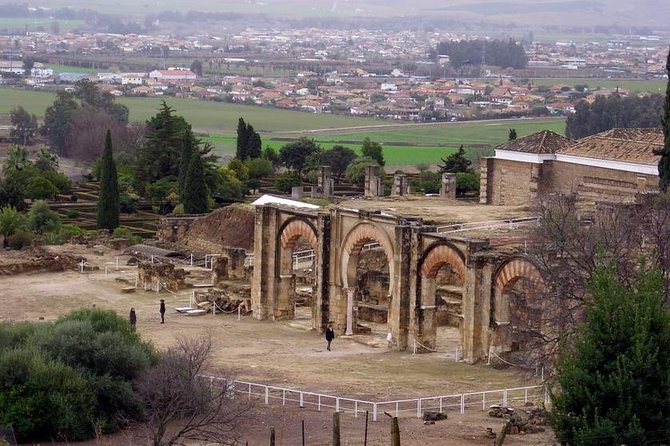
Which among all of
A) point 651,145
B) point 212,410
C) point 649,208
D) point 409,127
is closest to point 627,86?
point 409,127

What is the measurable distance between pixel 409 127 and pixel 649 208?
104 meters

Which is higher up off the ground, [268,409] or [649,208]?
[649,208]

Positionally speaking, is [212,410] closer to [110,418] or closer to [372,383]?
[110,418]

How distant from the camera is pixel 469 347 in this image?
3569 centimetres

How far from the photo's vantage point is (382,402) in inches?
1195

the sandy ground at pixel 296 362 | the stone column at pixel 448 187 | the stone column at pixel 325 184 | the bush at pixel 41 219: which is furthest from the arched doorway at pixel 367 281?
the bush at pixel 41 219

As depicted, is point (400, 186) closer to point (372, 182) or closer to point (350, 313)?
point (372, 182)

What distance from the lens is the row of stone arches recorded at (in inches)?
1377

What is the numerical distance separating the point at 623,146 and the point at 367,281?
428 inches

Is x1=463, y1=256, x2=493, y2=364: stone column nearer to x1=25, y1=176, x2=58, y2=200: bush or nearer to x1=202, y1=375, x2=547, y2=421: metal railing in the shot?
x1=202, y1=375, x2=547, y2=421: metal railing

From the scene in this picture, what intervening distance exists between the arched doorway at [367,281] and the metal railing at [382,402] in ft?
22.1

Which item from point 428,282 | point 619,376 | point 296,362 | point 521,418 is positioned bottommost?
point 296,362

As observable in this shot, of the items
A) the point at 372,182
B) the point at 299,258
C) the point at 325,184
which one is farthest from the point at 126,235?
the point at 372,182

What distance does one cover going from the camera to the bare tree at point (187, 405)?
1077 inches
